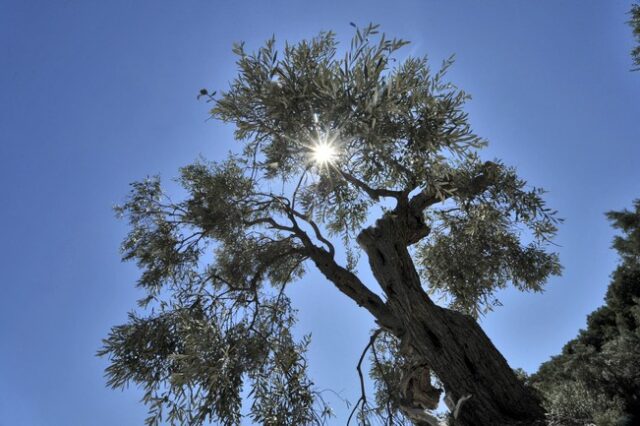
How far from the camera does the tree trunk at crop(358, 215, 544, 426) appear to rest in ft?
17.2

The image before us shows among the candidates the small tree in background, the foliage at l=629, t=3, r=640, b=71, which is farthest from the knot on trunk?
the foliage at l=629, t=3, r=640, b=71

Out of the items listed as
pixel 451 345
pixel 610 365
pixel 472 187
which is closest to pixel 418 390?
pixel 451 345

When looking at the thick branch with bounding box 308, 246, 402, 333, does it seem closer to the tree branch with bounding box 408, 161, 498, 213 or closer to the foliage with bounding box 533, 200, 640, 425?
the tree branch with bounding box 408, 161, 498, 213

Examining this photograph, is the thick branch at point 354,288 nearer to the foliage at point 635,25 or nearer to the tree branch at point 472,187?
the tree branch at point 472,187

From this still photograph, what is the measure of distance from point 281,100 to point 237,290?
5.50m

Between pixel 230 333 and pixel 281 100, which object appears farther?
pixel 230 333

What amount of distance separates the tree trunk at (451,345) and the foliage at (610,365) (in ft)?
1.96

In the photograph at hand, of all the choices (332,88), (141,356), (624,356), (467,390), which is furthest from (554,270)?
(141,356)

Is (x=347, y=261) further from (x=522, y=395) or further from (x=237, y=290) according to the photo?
(x=522, y=395)

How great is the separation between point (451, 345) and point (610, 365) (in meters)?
7.59

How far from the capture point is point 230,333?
7805 mm

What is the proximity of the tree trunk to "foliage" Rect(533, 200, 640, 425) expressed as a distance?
0.60 meters

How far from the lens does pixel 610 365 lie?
1024cm

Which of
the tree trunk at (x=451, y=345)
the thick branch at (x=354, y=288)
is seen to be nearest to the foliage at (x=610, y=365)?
the tree trunk at (x=451, y=345)
